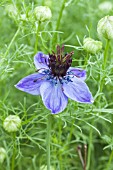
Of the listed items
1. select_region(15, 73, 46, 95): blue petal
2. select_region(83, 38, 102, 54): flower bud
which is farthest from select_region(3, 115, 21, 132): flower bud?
select_region(83, 38, 102, 54): flower bud

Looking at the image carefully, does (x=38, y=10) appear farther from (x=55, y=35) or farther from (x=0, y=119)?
(x=0, y=119)

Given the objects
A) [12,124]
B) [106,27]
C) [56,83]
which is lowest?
[12,124]

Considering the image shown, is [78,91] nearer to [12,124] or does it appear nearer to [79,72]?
[79,72]

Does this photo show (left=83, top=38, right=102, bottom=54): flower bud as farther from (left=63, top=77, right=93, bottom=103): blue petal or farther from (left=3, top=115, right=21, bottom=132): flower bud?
(left=3, top=115, right=21, bottom=132): flower bud

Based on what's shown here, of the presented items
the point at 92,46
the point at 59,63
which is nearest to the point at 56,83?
the point at 59,63

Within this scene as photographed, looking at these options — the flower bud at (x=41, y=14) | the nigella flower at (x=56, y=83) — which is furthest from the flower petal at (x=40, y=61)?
the flower bud at (x=41, y=14)
